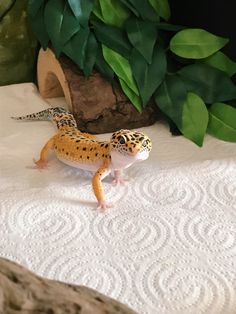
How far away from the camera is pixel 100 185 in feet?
2.85

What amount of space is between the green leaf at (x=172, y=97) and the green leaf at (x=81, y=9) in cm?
18

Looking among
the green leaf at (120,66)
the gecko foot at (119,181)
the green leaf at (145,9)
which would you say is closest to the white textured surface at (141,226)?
the gecko foot at (119,181)

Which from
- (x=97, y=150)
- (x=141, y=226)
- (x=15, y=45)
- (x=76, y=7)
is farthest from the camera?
(x=15, y=45)

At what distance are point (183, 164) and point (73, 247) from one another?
11.1 inches

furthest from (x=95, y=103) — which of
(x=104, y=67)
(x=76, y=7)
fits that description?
(x=76, y=7)

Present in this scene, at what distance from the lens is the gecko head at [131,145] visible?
843 mm

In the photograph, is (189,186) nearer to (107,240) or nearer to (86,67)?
(107,240)

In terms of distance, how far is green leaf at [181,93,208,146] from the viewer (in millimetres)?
1053

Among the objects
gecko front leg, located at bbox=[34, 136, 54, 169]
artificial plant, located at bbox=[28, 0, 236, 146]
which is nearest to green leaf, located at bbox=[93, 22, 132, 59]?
artificial plant, located at bbox=[28, 0, 236, 146]

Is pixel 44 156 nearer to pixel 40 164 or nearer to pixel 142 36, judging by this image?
pixel 40 164

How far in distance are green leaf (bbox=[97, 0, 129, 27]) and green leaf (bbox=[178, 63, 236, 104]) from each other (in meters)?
0.14

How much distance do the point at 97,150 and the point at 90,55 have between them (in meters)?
0.22

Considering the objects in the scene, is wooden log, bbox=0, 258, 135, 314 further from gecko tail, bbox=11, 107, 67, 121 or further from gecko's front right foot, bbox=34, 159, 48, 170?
gecko tail, bbox=11, 107, 67, 121

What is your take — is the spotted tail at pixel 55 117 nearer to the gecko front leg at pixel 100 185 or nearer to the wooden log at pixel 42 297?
A: the gecko front leg at pixel 100 185
